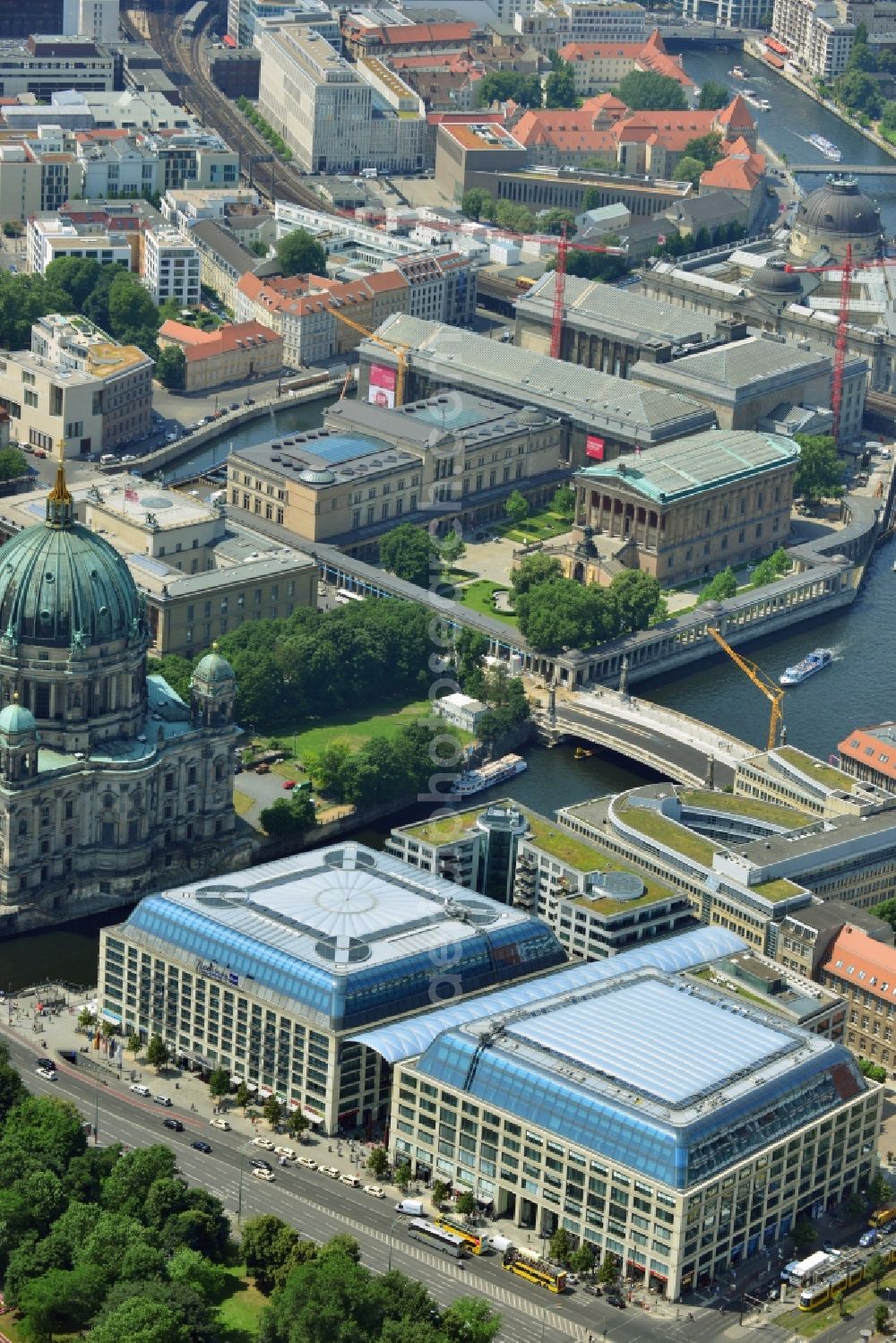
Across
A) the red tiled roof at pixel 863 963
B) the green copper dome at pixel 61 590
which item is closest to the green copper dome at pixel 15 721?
the green copper dome at pixel 61 590

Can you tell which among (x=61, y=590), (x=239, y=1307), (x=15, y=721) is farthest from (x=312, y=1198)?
(x=61, y=590)

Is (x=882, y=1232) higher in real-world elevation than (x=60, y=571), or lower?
lower

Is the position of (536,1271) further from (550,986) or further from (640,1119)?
(550,986)

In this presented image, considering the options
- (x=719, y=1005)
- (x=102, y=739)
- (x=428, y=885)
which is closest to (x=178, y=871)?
(x=102, y=739)

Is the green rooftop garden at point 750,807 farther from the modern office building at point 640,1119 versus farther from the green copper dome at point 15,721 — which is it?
the green copper dome at point 15,721

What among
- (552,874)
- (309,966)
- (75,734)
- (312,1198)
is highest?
(75,734)

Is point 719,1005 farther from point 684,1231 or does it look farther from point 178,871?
point 178,871

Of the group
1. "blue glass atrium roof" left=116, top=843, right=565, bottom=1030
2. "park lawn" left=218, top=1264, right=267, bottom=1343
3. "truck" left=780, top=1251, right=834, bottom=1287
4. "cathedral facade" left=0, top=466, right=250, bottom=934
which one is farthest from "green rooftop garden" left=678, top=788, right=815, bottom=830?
"park lawn" left=218, top=1264, right=267, bottom=1343
